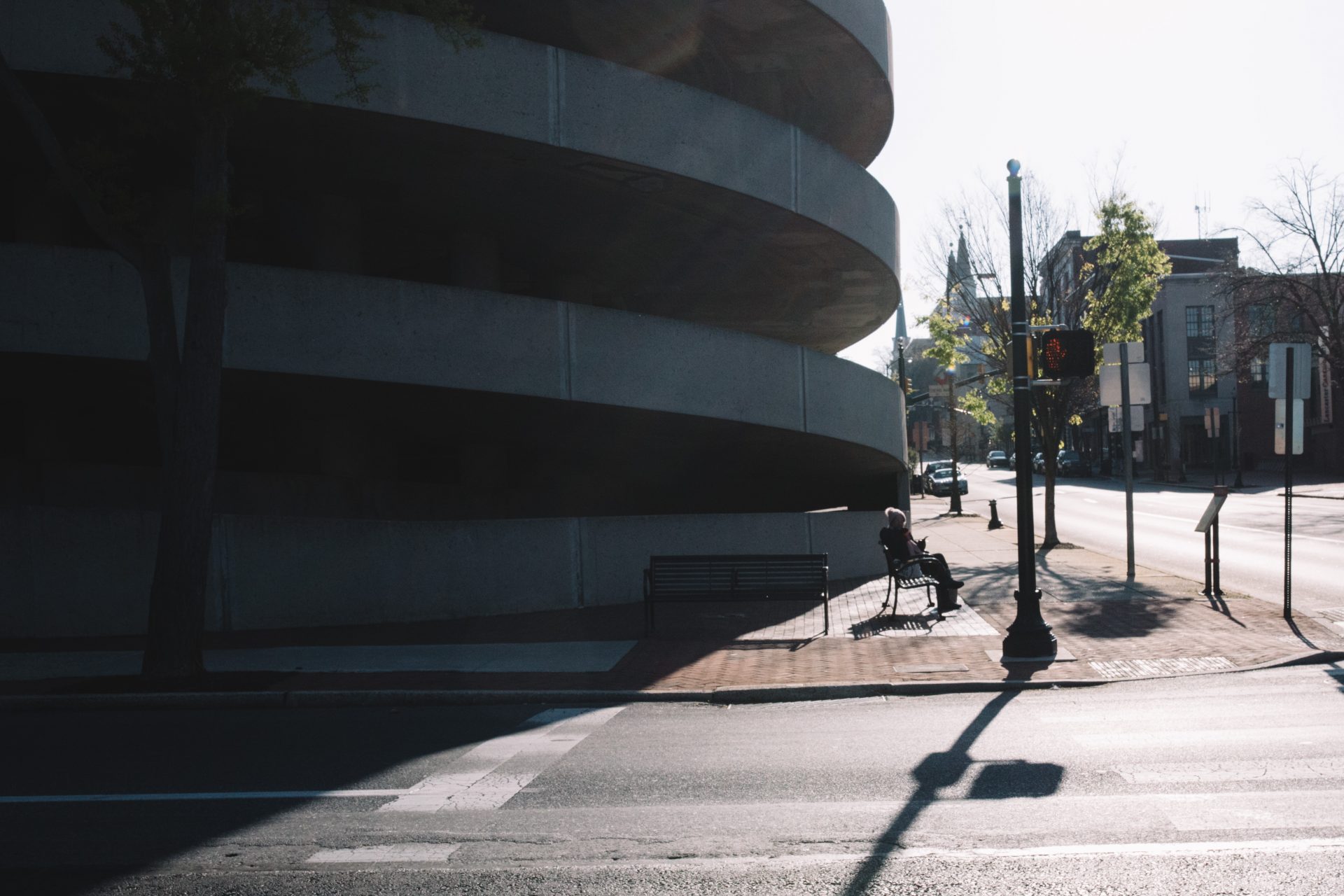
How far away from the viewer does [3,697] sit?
9.59 meters

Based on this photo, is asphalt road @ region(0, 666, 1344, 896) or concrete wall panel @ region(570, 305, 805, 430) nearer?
asphalt road @ region(0, 666, 1344, 896)

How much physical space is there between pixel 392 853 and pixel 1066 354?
30.2ft

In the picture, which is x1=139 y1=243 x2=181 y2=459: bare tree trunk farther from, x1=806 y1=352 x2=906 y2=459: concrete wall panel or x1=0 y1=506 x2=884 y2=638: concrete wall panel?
x1=806 y1=352 x2=906 y2=459: concrete wall panel

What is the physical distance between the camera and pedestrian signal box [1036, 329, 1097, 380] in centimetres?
1158

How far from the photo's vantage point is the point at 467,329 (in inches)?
584

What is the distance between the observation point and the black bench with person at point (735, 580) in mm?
13148

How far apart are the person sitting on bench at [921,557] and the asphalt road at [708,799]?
15.3 feet

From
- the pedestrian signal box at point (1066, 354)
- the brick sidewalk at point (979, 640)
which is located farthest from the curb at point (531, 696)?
the pedestrian signal box at point (1066, 354)

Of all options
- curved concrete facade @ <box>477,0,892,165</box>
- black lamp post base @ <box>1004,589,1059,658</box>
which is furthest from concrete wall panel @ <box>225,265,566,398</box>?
black lamp post base @ <box>1004,589,1059,658</box>

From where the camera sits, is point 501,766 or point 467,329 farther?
point 467,329

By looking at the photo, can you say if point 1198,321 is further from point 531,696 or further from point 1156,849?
point 1156,849

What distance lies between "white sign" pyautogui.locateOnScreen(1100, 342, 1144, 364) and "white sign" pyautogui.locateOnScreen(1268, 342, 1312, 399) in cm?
572

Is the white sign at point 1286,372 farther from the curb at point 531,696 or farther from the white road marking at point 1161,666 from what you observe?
the curb at point 531,696

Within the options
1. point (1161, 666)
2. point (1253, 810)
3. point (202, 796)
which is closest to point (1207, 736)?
point (1253, 810)
